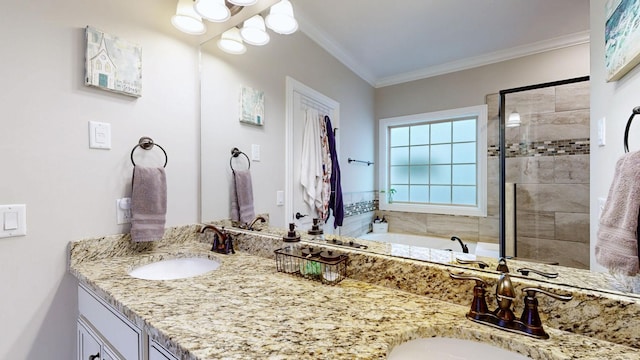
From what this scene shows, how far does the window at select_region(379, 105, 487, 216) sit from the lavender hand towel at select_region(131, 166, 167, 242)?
111 cm

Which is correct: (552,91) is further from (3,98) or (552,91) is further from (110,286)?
(3,98)

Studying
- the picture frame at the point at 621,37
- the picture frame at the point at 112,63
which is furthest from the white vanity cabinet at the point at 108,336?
the picture frame at the point at 621,37

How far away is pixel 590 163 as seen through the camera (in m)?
0.69

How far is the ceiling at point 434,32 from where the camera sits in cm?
77

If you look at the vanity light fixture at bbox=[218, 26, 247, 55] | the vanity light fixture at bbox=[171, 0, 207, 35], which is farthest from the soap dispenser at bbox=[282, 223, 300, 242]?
the vanity light fixture at bbox=[171, 0, 207, 35]

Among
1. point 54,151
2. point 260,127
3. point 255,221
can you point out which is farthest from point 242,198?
point 54,151

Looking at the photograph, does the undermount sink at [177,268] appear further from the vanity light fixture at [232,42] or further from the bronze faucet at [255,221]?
the vanity light fixture at [232,42]

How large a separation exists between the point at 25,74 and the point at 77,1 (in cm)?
40

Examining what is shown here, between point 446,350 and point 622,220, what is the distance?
50 centimetres

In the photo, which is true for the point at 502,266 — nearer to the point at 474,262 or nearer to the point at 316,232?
the point at 474,262

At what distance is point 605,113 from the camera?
0.71 metres

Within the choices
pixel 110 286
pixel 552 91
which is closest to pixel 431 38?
pixel 552 91

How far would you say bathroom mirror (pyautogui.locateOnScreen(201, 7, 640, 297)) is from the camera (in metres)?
1.20

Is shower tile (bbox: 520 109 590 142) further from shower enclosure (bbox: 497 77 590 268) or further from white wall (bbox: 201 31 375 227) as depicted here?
white wall (bbox: 201 31 375 227)
